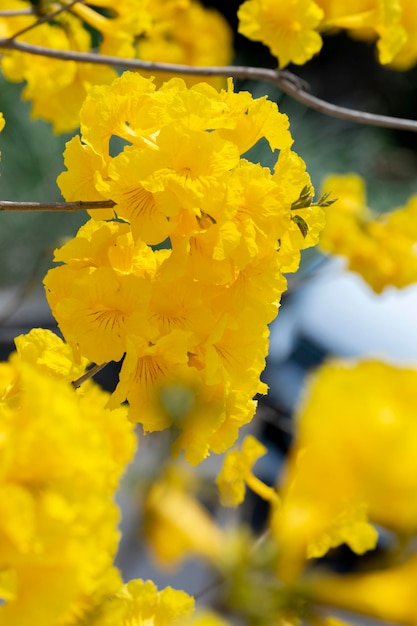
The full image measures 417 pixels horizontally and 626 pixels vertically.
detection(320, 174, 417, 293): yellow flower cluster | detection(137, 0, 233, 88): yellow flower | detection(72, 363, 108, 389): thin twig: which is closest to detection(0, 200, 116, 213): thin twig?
detection(72, 363, 108, 389): thin twig

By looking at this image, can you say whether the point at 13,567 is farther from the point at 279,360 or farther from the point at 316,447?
the point at 279,360

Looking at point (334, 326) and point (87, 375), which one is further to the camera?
point (334, 326)

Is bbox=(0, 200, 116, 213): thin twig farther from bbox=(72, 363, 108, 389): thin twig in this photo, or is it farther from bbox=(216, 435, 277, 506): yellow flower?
bbox=(216, 435, 277, 506): yellow flower

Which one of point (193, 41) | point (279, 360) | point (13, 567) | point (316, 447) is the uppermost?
point (316, 447)

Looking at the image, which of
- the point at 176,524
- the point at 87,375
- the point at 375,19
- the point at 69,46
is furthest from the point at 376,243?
the point at 176,524

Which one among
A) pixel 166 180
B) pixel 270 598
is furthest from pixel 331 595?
pixel 166 180

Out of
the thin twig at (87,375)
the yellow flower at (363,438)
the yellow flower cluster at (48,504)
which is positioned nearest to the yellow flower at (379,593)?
the yellow flower at (363,438)

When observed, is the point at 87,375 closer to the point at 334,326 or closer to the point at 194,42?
the point at 194,42
